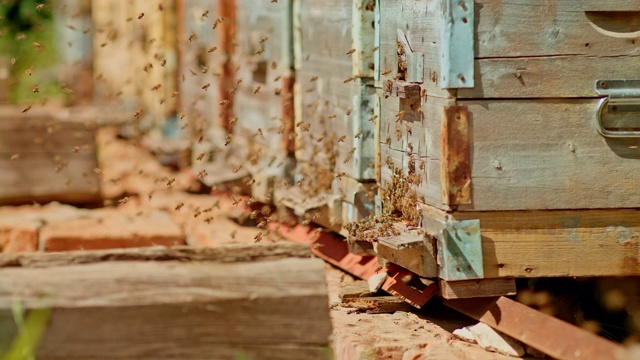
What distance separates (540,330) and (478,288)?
0.31 m

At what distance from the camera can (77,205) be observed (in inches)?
304

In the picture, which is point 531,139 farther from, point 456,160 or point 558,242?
point 558,242

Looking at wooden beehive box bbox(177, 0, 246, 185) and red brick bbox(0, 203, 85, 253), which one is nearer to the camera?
red brick bbox(0, 203, 85, 253)

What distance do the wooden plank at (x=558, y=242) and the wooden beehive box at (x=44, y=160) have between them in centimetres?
425

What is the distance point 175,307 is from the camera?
244 cm

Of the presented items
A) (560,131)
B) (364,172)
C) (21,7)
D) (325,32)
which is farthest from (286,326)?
(21,7)

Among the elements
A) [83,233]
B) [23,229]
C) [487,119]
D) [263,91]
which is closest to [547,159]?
[487,119]

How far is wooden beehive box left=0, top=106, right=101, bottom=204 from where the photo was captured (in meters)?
7.46

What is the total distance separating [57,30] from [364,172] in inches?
592

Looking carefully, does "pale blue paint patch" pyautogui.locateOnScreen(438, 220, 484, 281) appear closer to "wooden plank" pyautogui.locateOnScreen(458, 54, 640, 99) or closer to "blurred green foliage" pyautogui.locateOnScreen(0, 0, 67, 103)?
"wooden plank" pyautogui.locateOnScreen(458, 54, 640, 99)

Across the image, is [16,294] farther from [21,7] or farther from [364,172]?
[21,7]

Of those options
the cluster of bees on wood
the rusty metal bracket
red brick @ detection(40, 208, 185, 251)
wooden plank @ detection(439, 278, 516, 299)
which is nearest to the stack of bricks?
red brick @ detection(40, 208, 185, 251)

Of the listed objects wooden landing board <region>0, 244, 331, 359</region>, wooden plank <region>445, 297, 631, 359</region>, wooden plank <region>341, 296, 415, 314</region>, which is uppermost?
wooden landing board <region>0, 244, 331, 359</region>

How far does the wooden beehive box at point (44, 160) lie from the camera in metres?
7.46
